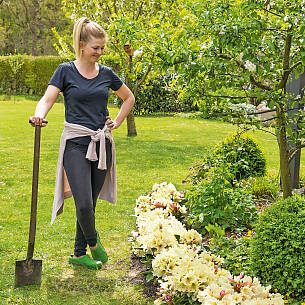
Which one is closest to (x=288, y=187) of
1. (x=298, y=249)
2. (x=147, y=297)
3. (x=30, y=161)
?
(x=298, y=249)

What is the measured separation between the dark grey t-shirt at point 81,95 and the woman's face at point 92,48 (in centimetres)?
15

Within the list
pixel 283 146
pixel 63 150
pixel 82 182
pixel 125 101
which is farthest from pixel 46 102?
pixel 283 146

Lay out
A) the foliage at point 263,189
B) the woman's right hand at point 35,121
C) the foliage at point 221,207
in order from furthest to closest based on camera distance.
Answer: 1. the foliage at point 263,189
2. the foliage at point 221,207
3. the woman's right hand at point 35,121

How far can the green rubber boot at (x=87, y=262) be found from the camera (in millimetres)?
3633

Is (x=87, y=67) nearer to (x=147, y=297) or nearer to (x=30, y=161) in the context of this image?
(x=147, y=297)

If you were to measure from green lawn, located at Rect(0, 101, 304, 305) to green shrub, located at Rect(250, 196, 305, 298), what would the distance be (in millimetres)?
892

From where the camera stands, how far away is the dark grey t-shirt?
335cm

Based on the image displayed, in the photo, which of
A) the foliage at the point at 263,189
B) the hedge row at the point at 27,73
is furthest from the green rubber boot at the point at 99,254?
the hedge row at the point at 27,73

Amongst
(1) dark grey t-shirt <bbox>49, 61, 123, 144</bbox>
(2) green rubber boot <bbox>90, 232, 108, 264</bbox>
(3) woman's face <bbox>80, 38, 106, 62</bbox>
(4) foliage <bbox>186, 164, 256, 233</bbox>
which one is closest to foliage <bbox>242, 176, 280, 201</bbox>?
(4) foliage <bbox>186, 164, 256, 233</bbox>

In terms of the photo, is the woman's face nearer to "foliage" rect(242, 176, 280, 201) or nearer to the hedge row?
"foliage" rect(242, 176, 280, 201)

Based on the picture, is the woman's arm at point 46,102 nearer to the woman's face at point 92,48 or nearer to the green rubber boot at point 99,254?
the woman's face at point 92,48

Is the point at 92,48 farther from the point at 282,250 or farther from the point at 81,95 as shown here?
the point at 282,250

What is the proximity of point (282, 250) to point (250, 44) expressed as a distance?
137cm

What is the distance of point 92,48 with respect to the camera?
3328mm
